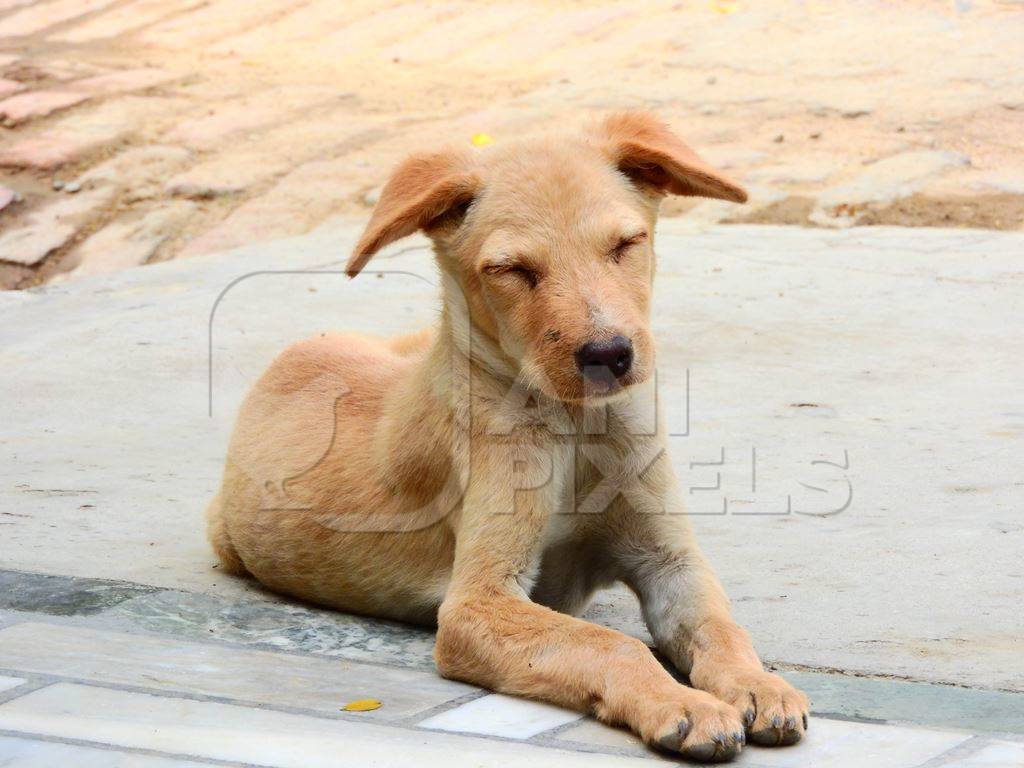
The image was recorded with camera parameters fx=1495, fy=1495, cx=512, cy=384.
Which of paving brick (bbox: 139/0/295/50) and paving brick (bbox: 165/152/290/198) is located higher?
paving brick (bbox: 139/0/295/50)

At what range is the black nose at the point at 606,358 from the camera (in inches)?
142

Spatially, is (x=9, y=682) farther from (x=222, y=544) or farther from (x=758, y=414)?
(x=758, y=414)

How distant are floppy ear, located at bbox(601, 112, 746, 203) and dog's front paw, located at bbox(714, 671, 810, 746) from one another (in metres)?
1.45

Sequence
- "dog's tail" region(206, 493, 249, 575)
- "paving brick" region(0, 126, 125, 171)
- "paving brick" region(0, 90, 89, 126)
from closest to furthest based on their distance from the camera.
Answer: "dog's tail" region(206, 493, 249, 575)
"paving brick" region(0, 126, 125, 171)
"paving brick" region(0, 90, 89, 126)

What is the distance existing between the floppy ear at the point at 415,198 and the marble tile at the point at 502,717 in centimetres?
117

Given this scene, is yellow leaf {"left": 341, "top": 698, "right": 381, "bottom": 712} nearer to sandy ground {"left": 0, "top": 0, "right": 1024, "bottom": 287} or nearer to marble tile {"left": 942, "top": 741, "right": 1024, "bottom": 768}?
marble tile {"left": 942, "top": 741, "right": 1024, "bottom": 768}

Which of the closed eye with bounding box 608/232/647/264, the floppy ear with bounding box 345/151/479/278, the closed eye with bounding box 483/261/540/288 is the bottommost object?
the closed eye with bounding box 483/261/540/288

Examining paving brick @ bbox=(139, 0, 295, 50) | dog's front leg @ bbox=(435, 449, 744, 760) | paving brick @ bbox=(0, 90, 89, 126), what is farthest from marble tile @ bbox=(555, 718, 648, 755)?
paving brick @ bbox=(139, 0, 295, 50)

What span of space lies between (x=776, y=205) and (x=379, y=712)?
6926mm

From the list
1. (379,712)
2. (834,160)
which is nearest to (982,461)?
(379,712)

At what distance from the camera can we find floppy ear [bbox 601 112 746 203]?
4.15 meters

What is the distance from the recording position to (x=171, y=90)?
40.0ft

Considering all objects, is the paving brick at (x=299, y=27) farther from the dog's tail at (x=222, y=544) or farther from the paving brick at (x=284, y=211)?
the dog's tail at (x=222, y=544)

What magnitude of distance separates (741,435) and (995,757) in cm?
310
